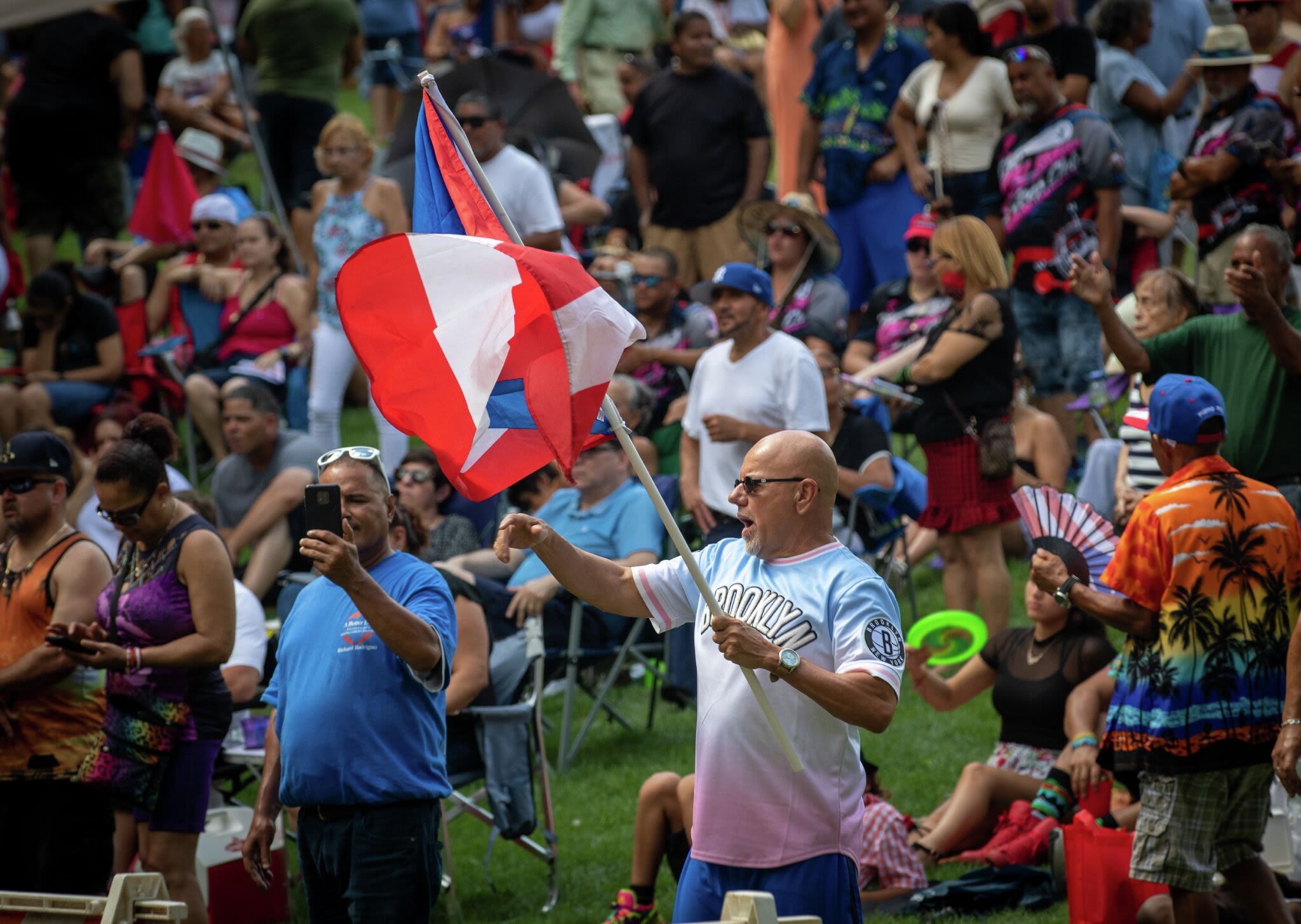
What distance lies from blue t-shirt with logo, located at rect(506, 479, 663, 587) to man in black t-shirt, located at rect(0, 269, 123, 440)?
4358mm

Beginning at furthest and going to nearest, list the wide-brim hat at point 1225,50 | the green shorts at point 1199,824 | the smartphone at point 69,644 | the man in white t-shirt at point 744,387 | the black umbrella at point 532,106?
the black umbrella at point 532,106 < the wide-brim hat at point 1225,50 < the man in white t-shirt at point 744,387 < the smartphone at point 69,644 < the green shorts at point 1199,824

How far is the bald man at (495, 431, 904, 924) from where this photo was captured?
164 inches

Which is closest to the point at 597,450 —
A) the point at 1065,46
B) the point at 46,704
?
the point at 46,704

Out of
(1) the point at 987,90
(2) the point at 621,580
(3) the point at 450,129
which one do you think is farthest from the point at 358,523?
(1) the point at 987,90

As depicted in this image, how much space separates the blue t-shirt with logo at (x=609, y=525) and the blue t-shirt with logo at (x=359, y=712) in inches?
116

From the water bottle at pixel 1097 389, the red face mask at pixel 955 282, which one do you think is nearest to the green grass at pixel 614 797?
the water bottle at pixel 1097 389

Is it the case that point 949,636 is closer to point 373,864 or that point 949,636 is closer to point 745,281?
point 745,281

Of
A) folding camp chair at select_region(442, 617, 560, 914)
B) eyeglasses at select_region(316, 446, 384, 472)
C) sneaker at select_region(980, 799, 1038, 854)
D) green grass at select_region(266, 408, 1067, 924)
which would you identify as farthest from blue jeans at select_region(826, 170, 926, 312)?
eyeglasses at select_region(316, 446, 384, 472)

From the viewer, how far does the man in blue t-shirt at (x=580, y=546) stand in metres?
7.87

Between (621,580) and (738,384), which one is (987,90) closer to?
(738,384)

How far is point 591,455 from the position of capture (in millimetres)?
8250

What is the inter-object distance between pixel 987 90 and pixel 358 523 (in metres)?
6.86

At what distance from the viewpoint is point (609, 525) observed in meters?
8.15

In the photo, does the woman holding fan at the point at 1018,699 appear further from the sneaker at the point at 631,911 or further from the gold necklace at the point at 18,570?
the gold necklace at the point at 18,570
